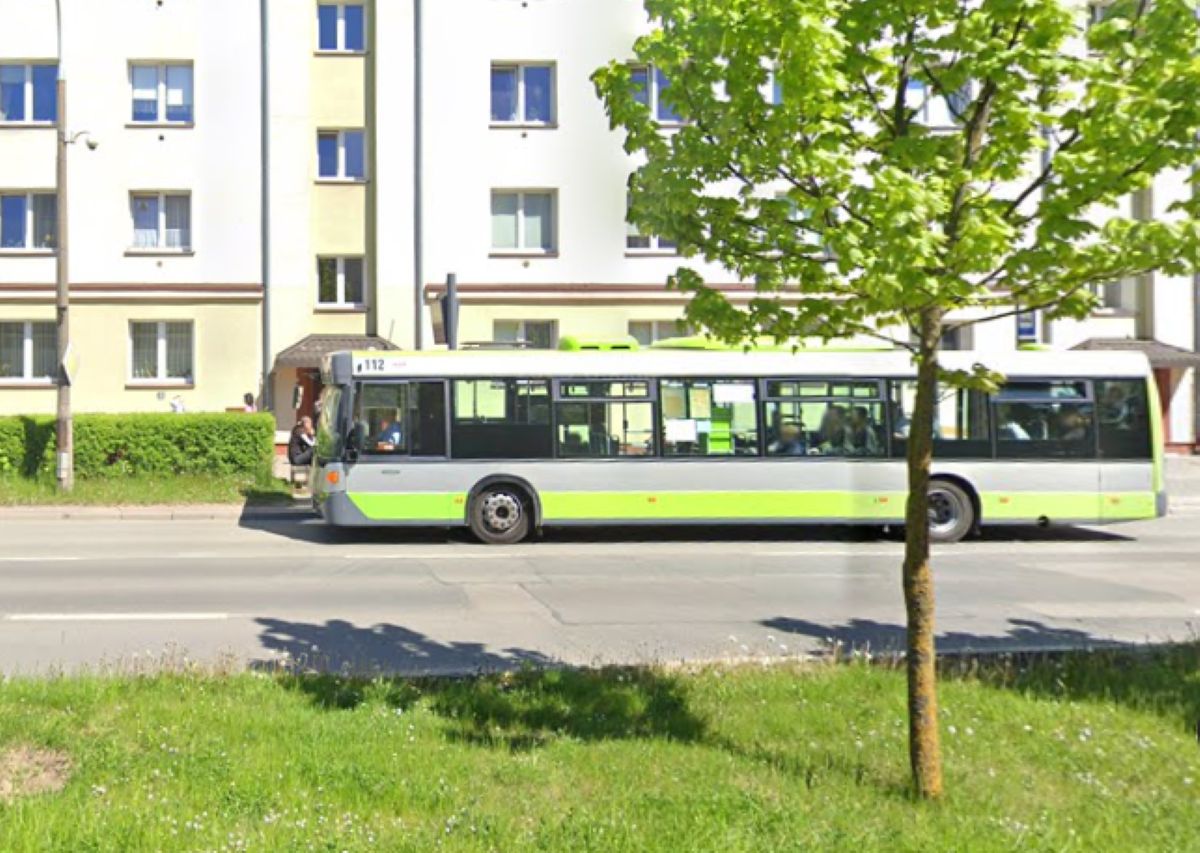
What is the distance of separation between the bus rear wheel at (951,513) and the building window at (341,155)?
1606cm

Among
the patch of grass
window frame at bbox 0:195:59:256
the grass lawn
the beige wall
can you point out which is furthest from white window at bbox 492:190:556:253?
the patch of grass

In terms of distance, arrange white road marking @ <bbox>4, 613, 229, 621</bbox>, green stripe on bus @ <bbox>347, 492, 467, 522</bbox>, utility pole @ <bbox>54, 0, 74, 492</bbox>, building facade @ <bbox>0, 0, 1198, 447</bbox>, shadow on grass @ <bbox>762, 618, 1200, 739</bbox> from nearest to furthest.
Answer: shadow on grass @ <bbox>762, 618, 1200, 739</bbox> < white road marking @ <bbox>4, 613, 229, 621</bbox> < green stripe on bus @ <bbox>347, 492, 467, 522</bbox> < utility pole @ <bbox>54, 0, 74, 492</bbox> < building facade @ <bbox>0, 0, 1198, 447</bbox>

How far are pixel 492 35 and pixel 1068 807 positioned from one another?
924 inches

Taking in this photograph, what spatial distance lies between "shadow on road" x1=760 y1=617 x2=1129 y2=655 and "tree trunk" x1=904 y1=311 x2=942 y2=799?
266 cm

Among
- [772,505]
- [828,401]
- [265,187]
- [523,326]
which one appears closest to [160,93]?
[265,187]

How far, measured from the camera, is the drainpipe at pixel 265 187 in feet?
78.2

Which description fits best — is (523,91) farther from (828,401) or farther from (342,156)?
(828,401)

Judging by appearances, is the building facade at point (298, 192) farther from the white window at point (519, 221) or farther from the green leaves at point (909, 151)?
the green leaves at point (909, 151)

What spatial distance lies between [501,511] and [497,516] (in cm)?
9

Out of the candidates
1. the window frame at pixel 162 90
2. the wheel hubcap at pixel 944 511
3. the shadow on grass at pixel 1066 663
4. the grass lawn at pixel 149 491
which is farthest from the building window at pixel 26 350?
the shadow on grass at pixel 1066 663

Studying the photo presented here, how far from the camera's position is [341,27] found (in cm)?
2461

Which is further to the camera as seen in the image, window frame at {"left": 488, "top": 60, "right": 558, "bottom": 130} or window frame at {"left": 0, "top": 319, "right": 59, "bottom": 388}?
window frame at {"left": 488, "top": 60, "right": 558, "bottom": 130}

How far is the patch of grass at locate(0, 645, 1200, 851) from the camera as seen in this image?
3842mm

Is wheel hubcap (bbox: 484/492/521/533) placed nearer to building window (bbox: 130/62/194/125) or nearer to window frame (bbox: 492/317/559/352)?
window frame (bbox: 492/317/559/352)
